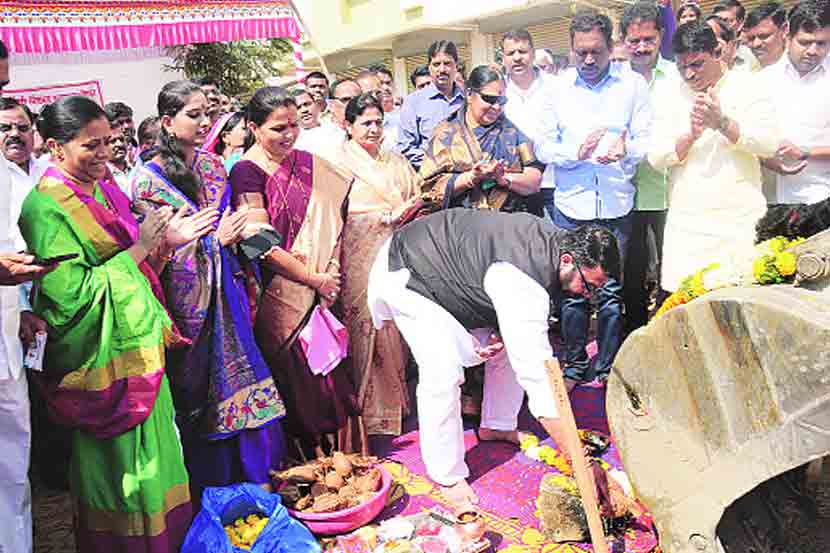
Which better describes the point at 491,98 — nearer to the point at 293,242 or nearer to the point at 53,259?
the point at 293,242

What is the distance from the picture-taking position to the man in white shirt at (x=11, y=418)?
232 centimetres

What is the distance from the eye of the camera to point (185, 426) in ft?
9.90

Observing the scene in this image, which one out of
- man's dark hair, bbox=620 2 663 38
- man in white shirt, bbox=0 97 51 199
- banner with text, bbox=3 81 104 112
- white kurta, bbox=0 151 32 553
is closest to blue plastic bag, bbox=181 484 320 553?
white kurta, bbox=0 151 32 553

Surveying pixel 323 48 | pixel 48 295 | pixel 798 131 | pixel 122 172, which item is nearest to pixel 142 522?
pixel 48 295

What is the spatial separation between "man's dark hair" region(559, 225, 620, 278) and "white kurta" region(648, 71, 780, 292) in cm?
98

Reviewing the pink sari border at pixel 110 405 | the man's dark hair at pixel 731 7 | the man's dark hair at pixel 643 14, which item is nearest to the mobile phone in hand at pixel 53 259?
the pink sari border at pixel 110 405

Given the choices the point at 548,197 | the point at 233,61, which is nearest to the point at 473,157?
the point at 548,197

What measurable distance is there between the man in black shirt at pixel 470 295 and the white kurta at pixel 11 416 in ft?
4.86

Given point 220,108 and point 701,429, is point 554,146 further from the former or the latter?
point 220,108

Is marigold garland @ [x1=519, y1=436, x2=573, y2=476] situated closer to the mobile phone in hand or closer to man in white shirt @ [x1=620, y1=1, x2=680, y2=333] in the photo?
man in white shirt @ [x1=620, y1=1, x2=680, y2=333]

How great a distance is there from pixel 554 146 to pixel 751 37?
4.60ft

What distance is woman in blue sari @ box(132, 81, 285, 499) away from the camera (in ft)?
9.70

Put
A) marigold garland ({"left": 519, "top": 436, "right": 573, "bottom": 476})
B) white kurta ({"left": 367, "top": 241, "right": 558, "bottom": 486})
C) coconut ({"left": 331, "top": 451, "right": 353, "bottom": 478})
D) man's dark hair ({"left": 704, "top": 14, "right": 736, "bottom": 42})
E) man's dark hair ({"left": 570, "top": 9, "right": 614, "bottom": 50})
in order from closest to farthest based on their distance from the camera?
white kurta ({"left": 367, "top": 241, "right": 558, "bottom": 486}), coconut ({"left": 331, "top": 451, "right": 353, "bottom": 478}), marigold garland ({"left": 519, "top": 436, "right": 573, "bottom": 476}), man's dark hair ({"left": 570, "top": 9, "right": 614, "bottom": 50}), man's dark hair ({"left": 704, "top": 14, "right": 736, "bottom": 42})

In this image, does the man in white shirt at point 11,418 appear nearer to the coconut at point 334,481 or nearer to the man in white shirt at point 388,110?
the coconut at point 334,481
